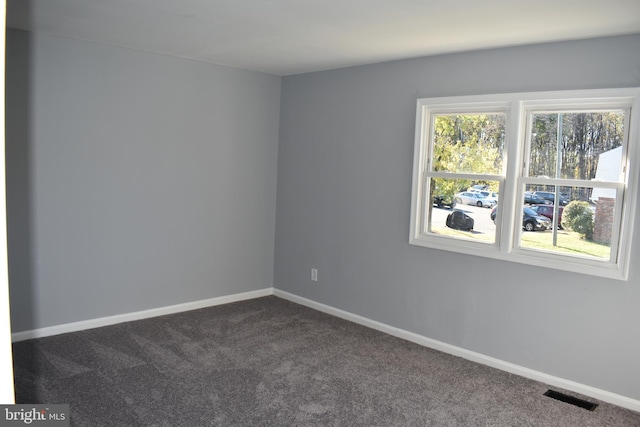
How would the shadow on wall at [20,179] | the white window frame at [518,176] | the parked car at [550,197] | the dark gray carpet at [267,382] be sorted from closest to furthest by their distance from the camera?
the dark gray carpet at [267,382] → the white window frame at [518,176] → the parked car at [550,197] → the shadow on wall at [20,179]

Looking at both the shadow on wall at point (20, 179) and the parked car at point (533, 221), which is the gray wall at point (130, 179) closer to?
the shadow on wall at point (20, 179)

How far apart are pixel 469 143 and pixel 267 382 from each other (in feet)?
7.81

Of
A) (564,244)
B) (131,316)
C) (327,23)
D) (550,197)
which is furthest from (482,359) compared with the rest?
(131,316)

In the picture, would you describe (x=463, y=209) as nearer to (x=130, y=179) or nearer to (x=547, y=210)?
(x=547, y=210)

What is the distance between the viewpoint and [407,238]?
4336 mm

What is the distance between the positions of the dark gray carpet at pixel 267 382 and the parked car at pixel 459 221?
1.03 m

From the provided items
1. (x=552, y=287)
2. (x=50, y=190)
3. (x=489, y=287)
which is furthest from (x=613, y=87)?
(x=50, y=190)

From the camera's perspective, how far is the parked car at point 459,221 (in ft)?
13.4

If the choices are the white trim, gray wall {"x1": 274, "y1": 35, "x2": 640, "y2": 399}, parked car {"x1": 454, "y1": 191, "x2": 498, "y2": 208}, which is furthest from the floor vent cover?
the white trim

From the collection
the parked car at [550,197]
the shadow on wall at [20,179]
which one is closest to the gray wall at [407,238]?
the parked car at [550,197]

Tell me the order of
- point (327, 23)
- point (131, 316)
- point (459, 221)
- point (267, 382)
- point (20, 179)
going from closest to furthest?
point (327, 23) → point (267, 382) → point (20, 179) → point (459, 221) → point (131, 316)

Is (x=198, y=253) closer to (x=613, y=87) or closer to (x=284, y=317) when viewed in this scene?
(x=284, y=317)

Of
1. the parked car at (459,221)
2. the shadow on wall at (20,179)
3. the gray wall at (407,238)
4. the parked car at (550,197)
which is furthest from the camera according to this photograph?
the parked car at (459,221)

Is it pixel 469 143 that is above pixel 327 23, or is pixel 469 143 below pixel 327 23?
below
